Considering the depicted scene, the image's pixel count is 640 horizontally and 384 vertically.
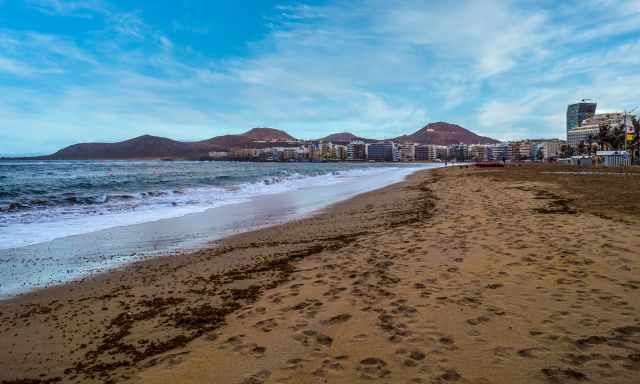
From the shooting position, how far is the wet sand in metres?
2.62

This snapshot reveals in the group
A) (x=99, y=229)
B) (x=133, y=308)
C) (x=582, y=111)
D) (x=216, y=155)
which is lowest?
(x=133, y=308)

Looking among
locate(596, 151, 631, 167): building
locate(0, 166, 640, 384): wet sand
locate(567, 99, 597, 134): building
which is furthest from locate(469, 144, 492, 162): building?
locate(0, 166, 640, 384): wet sand

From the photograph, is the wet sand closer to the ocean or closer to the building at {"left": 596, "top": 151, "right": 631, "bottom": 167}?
the ocean

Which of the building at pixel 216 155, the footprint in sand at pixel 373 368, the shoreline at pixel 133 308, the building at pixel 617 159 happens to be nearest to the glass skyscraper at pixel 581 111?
the building at pixel 617 159

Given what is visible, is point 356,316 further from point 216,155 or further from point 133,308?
point 216,155

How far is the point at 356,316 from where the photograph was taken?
11.5 ft

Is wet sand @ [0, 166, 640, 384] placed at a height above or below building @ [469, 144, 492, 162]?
below

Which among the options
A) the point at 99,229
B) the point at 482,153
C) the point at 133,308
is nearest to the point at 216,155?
the point at 482,153

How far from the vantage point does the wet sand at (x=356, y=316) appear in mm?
2625

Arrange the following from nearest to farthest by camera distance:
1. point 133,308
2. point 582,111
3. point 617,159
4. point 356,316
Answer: point 356,316 < point 133,308 < point 617,159 < point 582,111

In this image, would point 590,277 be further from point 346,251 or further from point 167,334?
point 167,334

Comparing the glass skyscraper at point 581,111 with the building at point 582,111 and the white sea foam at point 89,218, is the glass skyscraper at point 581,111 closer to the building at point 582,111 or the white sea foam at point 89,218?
the building at point 582,111

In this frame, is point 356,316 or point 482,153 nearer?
point 356,316

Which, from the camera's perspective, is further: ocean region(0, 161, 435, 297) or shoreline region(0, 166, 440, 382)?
ocean region(0, 161, 435, 297)
